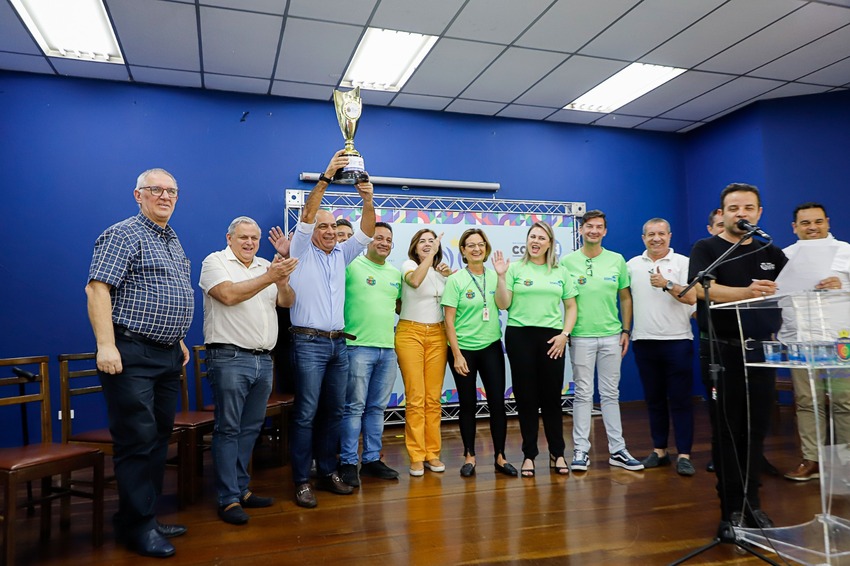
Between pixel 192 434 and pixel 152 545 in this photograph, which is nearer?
pixel 152 545

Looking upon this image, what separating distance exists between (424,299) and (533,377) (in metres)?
0.84

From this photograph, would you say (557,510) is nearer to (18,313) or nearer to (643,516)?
(643,516)

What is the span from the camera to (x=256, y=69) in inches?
183

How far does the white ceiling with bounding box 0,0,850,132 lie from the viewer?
3.85 meters

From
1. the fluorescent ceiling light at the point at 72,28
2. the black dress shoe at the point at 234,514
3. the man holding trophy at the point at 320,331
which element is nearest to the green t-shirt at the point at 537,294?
the man holding trophy at the point at 320,331

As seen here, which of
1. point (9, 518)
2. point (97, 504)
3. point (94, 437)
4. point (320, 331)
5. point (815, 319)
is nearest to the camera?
point (815, 319)

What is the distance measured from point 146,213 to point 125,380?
73 centimetres

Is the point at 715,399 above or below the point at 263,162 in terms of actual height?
below

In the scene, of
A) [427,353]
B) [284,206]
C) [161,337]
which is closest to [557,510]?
[427,353]

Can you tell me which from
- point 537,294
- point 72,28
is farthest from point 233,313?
point 72,28

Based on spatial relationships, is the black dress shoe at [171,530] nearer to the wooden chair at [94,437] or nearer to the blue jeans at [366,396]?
the wooden chair at [94,437]

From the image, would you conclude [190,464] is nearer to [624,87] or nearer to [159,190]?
[159,190]

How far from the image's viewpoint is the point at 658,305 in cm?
354

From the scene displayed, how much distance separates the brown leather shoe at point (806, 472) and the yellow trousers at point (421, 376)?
201 cm
